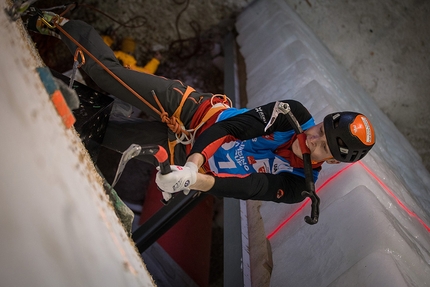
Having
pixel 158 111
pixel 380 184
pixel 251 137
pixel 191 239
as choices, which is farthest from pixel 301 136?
pixel 191 239

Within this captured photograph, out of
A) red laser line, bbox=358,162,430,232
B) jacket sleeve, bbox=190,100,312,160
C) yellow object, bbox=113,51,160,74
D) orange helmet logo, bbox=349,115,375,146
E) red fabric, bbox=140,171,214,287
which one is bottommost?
red fabric, bbox=140,171,214,287

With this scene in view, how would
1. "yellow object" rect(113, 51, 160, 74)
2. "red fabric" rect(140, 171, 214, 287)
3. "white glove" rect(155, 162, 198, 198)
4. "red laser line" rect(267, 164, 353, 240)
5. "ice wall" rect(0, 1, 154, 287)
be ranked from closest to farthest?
"ice wall" rect(0, 1, 154, 287) < "white glove" rect(155, 162, 198, 198) < "red laser line" rect(267, 164, 353, 240) < "red fabric" rect(140, 171, 214, 287) < "yellow object" rect(113, 51, 160, 74)

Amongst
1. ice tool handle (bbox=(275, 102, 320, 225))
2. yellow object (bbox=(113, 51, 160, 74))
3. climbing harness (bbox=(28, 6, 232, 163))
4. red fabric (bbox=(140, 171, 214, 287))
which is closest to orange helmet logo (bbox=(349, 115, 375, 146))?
ice tool handle (bbox=(275, 102, 320, 225))

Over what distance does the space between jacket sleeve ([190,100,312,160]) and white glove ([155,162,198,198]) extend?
21cm

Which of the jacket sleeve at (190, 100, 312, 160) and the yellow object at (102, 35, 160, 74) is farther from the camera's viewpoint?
the yellow object at (102, 35, 160, 74)

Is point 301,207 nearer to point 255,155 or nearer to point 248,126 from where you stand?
point 255,155

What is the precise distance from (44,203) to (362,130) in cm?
108

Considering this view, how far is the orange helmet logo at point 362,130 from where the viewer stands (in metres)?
1.35

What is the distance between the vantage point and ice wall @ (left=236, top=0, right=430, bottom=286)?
1.19 m

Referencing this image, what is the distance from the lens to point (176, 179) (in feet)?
3.68

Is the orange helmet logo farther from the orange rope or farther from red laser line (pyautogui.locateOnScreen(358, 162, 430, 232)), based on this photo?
the orange rope

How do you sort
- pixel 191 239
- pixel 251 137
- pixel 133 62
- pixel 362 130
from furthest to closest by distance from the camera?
pixel 133 62
pixel 191 239
pixel 251 137
pixel 362 130

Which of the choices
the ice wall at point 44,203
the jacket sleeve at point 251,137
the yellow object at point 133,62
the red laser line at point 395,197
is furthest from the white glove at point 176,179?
the yellow object at point 133,62

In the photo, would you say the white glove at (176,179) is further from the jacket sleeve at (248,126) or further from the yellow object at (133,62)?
the yellow object at (133,62)
